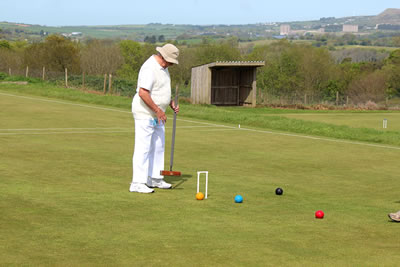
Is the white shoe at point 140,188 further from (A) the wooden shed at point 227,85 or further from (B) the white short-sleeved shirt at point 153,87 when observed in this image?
(A) the wooden shed at point 227,85

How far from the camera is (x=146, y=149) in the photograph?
933 centimetres

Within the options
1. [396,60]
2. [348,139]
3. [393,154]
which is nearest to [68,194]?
[393,154]

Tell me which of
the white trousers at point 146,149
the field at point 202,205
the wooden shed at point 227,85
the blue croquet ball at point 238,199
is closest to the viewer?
the field at point 202,205

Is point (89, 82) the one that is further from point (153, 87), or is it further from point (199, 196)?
point (199, 196)

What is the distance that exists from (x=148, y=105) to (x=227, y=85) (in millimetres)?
31987

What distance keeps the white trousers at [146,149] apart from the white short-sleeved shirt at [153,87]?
0.44 feet

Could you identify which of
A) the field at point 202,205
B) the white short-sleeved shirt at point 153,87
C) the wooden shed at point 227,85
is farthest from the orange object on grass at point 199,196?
the wooden shed at point 227,85

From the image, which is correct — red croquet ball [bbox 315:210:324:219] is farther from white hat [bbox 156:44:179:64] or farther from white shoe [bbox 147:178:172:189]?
white hat [bbox 156:44:179:64]

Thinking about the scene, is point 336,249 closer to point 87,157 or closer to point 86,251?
point 86,251

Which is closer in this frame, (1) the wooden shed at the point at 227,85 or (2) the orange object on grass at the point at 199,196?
(2) the orange object on grass at the point at 199,196

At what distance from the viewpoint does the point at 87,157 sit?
12.8m

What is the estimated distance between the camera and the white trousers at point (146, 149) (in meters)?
9.22

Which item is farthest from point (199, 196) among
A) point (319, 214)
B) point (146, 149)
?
point (319, 214)

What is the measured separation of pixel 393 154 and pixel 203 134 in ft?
17.1
